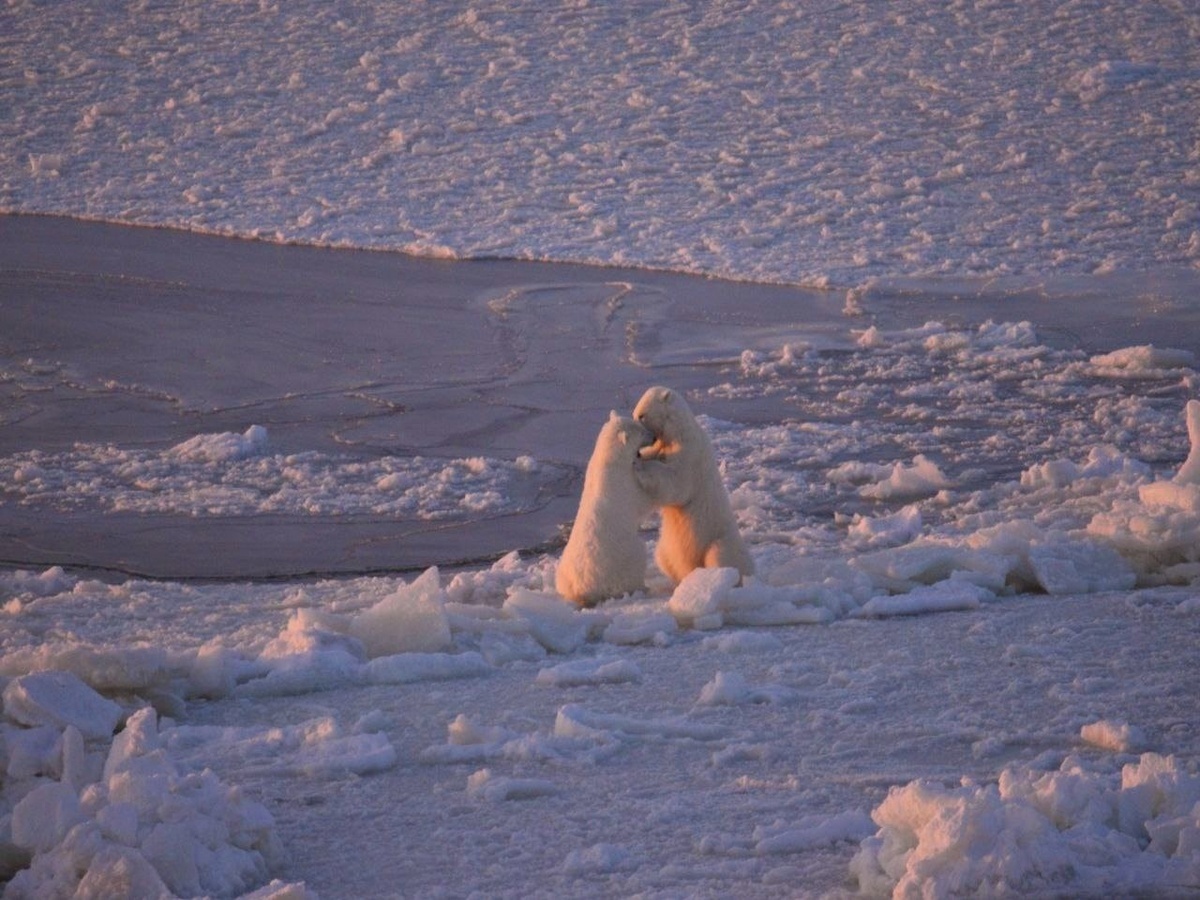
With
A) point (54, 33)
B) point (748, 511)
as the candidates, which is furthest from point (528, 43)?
point (748, 511)

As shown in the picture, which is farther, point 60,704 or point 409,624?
point 409,624

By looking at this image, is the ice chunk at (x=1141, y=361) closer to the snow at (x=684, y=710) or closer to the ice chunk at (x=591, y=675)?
the snow at (x=684, y=710)

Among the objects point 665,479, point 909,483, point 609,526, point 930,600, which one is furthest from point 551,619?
point 909,483

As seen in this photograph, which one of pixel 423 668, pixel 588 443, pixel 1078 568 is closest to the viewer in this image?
pixel 423 668

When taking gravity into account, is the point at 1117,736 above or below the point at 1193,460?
below

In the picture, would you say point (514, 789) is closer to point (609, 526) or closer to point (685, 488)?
point (609, 526)

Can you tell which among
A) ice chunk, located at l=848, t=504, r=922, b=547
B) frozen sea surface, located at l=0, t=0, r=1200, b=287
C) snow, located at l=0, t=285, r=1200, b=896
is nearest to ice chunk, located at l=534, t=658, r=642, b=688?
snow, located at l=0, t=285, r=1200, b=896
